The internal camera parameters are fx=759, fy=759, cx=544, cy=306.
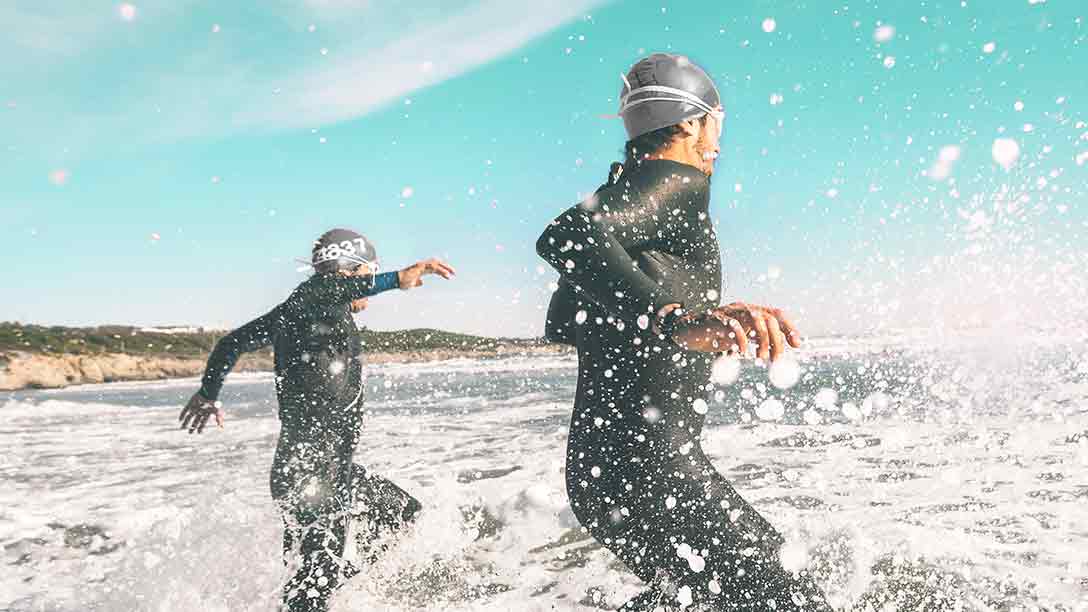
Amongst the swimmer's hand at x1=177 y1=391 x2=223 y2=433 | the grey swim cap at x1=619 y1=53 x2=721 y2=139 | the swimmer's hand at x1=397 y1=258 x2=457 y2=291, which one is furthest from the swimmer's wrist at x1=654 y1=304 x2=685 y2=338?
the swimmer's hand at x1=177 y1=391 x2=223 y2=433

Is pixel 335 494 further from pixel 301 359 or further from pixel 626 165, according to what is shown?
pixel 626 165

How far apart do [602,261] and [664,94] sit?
0.52 metres

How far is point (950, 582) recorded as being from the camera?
11.2ft

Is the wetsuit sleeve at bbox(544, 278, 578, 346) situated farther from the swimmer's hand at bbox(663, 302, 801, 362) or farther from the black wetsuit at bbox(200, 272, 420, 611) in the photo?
the black wetsuit at bbox(200, 272, 420, 611)

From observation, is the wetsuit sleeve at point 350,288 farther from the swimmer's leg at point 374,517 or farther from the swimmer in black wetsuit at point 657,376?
the swimmer in black wetsuit at point 657,376

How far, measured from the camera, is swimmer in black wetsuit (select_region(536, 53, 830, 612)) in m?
1.66

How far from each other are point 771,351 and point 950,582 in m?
2.76

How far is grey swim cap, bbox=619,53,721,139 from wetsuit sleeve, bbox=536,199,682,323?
0.97 feet

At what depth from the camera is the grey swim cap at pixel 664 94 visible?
1854 millimetres

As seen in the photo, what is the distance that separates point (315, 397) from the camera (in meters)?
3.71

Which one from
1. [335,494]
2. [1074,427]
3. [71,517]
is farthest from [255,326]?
[1074,427]

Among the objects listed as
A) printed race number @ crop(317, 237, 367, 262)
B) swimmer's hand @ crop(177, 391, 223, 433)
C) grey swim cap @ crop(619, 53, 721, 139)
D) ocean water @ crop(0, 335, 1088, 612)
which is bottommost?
ocean water @ crop(0, 335, 1088, 612)

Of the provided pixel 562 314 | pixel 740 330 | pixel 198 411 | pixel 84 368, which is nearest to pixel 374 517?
pixel 198 411

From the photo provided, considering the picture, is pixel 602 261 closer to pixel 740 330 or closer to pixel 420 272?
pixel 740 330
